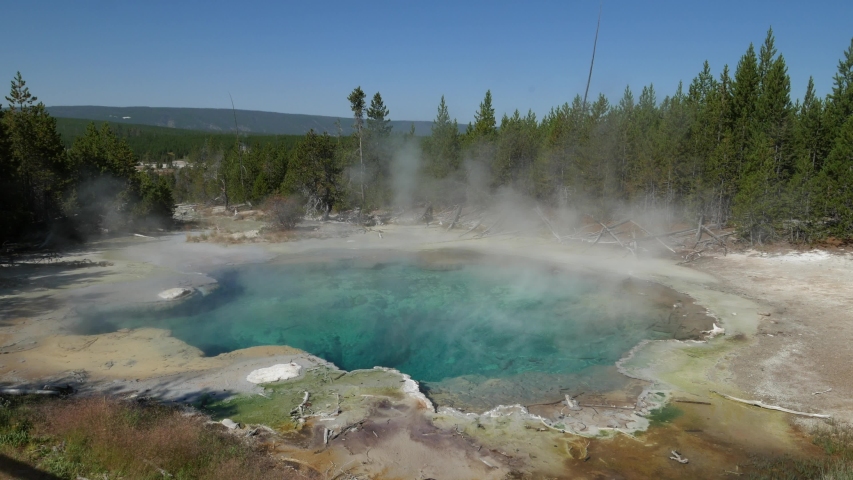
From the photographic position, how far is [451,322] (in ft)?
37.7

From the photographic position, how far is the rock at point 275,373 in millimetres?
7770

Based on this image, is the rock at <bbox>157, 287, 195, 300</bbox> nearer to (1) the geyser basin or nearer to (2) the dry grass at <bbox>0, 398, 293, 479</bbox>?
(1) the geyser basin

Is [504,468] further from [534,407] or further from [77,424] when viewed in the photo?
[77,424]

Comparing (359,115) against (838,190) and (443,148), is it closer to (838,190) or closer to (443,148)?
A: (443,148)

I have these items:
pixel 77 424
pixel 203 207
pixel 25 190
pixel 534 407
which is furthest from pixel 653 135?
pixel 203 207

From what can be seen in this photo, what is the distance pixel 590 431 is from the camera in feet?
Result: 21.1

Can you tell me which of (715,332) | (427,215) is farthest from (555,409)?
(427,215)

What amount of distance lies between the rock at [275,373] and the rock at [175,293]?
5.32 meters

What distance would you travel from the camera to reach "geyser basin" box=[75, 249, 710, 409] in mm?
8742

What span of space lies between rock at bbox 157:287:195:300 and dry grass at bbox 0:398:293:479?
19.7 ft

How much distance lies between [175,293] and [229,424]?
6907 millimetres

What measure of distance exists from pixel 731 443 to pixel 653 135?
61.9 ft

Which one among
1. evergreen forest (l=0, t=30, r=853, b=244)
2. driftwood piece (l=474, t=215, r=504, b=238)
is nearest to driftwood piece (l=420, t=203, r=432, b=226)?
evergreen forest (l=0, t=30, r=853, b=244)

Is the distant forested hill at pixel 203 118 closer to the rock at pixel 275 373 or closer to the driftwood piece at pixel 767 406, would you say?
the rock at pixel 275 373
